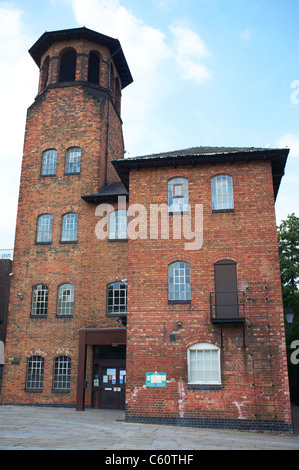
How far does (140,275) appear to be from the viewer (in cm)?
1577

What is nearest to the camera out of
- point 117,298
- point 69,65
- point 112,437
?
point 112,437

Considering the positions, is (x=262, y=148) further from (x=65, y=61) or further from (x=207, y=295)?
(x=65, y=61)

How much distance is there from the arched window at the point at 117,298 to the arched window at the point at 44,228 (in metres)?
4.04

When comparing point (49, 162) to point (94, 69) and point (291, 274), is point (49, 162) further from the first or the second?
point (291, 274)

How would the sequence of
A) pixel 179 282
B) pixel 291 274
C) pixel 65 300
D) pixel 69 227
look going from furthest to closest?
pixel 291 274 < pixel 69 227 < pixel 65 300 < pixel 179 282

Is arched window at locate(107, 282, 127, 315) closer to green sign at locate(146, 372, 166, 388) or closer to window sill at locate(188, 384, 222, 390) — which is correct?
green sign at locate(146, 372, 166, 388)

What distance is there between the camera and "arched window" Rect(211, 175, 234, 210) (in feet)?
52.6

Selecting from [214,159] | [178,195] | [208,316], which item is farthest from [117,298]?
[214,159]

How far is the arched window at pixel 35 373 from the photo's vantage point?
19.2m

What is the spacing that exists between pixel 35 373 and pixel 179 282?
8665mm

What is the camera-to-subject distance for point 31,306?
2020cm

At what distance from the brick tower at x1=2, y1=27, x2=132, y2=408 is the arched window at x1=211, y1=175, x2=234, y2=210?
563 centimetres

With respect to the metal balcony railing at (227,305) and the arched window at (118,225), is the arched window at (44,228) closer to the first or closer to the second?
the arched window at (118,225)

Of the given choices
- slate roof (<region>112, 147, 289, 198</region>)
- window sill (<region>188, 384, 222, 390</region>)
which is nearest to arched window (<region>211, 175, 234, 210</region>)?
slate roof (<region>112, 147, 289, 198</region>)
